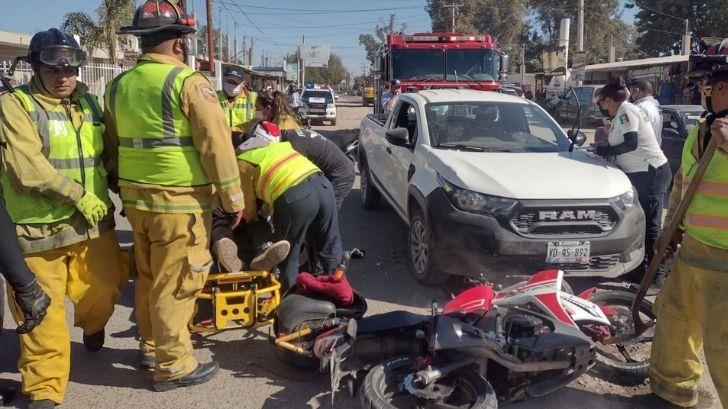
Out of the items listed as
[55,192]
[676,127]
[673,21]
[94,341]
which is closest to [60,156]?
[55,192]

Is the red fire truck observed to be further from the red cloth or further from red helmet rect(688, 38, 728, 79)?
red helmet rect(688, 38, 728, 79)

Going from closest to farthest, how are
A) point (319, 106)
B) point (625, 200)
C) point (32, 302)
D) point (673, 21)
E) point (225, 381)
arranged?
point (32, 302)
point (225, 381)
point (625, 200)
point (319, 106)
point (673, 21)

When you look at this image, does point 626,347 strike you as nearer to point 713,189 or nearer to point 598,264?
point 598,264

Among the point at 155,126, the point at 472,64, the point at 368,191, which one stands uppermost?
the point at 472,64

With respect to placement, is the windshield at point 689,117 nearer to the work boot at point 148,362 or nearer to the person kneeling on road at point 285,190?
the person kneeling on road at point 285,190

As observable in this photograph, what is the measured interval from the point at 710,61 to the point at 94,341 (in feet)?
12.5

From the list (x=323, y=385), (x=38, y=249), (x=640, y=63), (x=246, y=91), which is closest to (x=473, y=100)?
(x=246, y=91)

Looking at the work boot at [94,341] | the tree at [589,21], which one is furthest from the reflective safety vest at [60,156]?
the tree at [589,21]

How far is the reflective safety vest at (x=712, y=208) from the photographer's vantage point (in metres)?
2.96

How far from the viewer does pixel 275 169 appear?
411 centimetres

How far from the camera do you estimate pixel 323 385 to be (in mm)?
3650

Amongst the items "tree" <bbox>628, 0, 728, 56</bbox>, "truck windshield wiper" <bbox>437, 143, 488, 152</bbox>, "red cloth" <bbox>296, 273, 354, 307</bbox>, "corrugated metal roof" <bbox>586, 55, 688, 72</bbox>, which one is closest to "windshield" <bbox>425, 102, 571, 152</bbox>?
"truck windshield wiper" <bbox>437, 143, 488, 152</bbox>

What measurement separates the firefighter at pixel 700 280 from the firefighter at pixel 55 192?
3142 millimetres

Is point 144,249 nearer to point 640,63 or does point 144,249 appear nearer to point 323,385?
point 323,385
